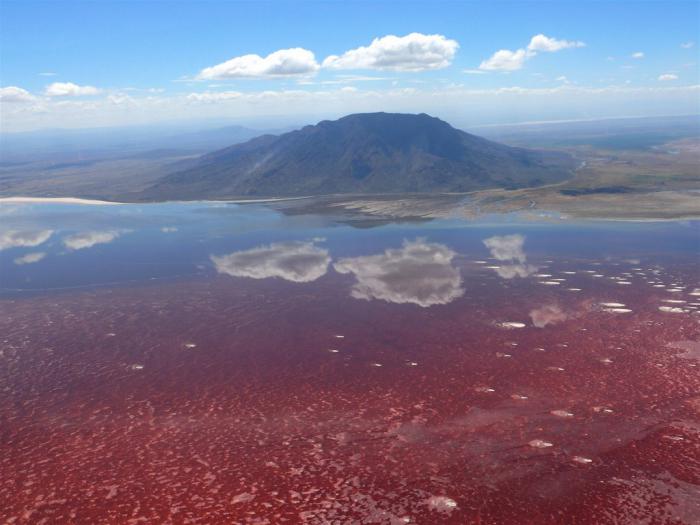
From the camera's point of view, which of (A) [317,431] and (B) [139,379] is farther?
(B) [139,379]

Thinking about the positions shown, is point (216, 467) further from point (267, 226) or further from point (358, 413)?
point (267, 226)

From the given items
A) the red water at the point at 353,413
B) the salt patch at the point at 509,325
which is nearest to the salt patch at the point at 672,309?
the red water at the point at 353,413

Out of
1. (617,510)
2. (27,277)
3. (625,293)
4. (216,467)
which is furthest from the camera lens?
(27,277)

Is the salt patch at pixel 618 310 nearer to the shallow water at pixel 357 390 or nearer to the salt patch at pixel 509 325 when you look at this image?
the shallow water at pixel 357 390

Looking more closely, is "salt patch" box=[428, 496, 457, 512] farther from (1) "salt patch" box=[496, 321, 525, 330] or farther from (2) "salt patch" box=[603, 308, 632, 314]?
(2) "salt patch" box=[603, 308, 632, 314]

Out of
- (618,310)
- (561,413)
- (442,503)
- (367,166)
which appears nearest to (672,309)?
(618,310)

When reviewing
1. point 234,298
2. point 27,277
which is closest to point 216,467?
point 234,298

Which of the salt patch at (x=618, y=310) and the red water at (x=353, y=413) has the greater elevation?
the salt patch at (x=618, y=310)

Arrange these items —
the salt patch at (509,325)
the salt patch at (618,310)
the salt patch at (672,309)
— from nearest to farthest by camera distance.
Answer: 1. the salt patch at (509,325)
2. the salt patch at (672,309)
3. the salt patch at (618,310)
